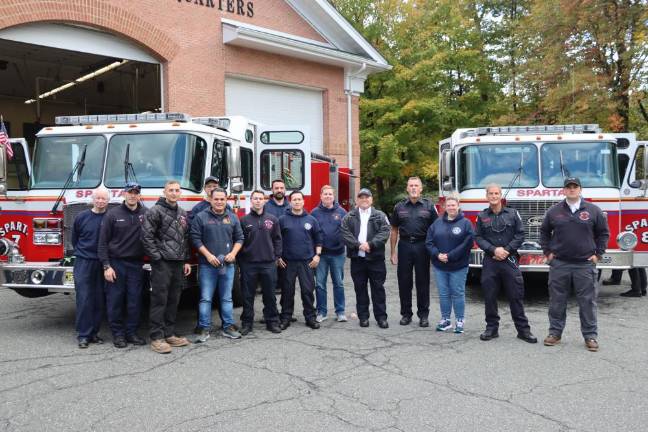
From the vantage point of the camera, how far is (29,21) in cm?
1270

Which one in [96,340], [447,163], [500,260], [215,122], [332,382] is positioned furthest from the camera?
[447,163]

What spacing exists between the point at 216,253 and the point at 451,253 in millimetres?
2715

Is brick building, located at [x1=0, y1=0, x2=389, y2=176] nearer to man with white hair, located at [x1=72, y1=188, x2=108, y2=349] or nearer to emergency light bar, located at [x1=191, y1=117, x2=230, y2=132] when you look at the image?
emergency light bar, located at [x1=191, y1=117, x2=230, y2=132]

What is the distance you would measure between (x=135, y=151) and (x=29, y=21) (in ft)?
24.7

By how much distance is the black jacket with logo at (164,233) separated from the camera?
623cm

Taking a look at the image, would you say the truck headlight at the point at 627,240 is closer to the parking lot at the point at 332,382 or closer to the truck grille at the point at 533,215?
the truck grille at the point at 533,215

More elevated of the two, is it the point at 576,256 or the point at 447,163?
the point at 447,163

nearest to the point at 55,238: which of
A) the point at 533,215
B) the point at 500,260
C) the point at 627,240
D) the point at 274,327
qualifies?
the point at 274,327

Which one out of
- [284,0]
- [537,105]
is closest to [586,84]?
[537,105]

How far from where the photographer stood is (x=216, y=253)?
6.71 metres

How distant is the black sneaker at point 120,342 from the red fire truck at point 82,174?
86cm

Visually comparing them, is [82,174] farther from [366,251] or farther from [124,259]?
[366,251]

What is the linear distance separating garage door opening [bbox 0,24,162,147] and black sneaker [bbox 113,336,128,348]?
9194 mm

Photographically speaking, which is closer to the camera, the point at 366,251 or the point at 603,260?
the point at 366,251
